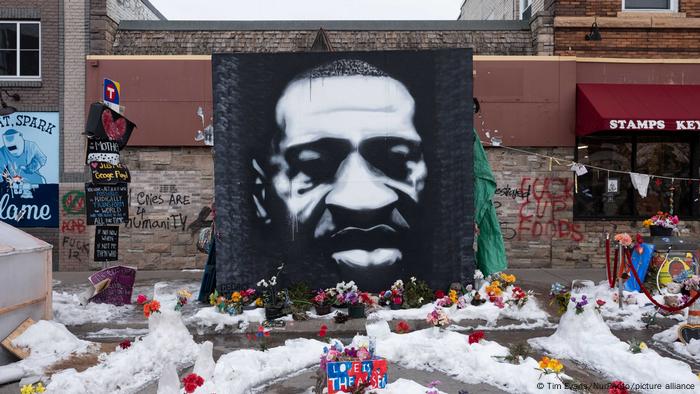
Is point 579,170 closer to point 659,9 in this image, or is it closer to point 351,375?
point 659,9

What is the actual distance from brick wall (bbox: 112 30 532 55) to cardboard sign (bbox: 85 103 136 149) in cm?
401

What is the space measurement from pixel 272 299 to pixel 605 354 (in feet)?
15.2

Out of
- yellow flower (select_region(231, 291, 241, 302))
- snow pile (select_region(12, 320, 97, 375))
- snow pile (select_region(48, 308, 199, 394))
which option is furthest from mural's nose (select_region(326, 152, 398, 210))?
snow pile (select_region(12, 320, 97, 375))

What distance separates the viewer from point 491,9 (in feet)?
60.7

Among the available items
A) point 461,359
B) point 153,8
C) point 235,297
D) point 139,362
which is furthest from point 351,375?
point 153,8

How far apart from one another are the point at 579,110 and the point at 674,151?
271cm

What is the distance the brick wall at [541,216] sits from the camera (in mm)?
12414

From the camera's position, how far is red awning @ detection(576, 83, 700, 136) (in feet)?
36.7

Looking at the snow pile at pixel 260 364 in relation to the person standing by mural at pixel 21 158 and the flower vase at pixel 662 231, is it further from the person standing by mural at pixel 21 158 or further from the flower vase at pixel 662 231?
the person standing by mural at pixel 21 158

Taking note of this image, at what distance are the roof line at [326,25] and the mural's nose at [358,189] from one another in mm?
5465

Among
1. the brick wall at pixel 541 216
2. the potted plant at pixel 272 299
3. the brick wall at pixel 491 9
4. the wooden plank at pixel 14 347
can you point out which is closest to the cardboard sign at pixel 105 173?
the potted plant at pixel 272 299

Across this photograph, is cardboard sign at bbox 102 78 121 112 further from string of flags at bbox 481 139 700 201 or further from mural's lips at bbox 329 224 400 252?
string of flags at bbox 481 139 700 201

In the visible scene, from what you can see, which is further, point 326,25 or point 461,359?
point 326,25

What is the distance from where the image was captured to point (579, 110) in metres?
12.1
